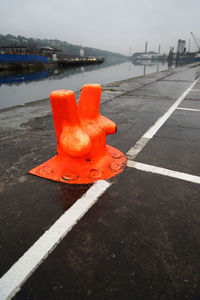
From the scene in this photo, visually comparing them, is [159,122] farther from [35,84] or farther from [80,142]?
[35,84]

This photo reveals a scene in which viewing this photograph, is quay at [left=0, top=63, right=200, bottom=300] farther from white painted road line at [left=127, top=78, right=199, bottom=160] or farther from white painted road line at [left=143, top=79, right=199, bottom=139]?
white painted road line at [left=143, top=79, right=199, bottom=139]

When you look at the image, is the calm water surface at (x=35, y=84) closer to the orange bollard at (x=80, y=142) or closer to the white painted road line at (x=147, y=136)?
the white painted road line at (x=147, y=136)

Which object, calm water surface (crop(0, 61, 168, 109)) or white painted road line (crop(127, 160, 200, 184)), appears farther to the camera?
calm water surface (crop(0, 61, 168, 109))

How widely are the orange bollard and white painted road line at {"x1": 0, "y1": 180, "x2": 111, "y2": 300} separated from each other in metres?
0.41

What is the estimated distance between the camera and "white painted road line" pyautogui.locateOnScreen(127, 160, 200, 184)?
2658 millimetres

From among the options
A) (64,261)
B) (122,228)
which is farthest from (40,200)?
(122,228)

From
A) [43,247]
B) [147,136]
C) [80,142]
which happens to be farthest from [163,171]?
[43,247]

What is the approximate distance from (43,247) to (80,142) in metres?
1.16

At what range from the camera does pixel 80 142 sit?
2.31m

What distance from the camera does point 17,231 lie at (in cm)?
180

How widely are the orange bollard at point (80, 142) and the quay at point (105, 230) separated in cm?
18

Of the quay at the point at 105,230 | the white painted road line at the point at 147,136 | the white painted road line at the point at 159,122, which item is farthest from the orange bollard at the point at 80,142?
the white painted road line at the point at 159,122

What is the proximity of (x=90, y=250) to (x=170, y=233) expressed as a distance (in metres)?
0.76

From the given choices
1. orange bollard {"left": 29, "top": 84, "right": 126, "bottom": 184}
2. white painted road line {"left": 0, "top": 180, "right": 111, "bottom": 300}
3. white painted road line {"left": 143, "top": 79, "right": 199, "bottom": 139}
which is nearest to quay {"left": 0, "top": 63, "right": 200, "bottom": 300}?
white painted road line {"left": 0, "top": 180, "right": 111, "bottom": 300}
